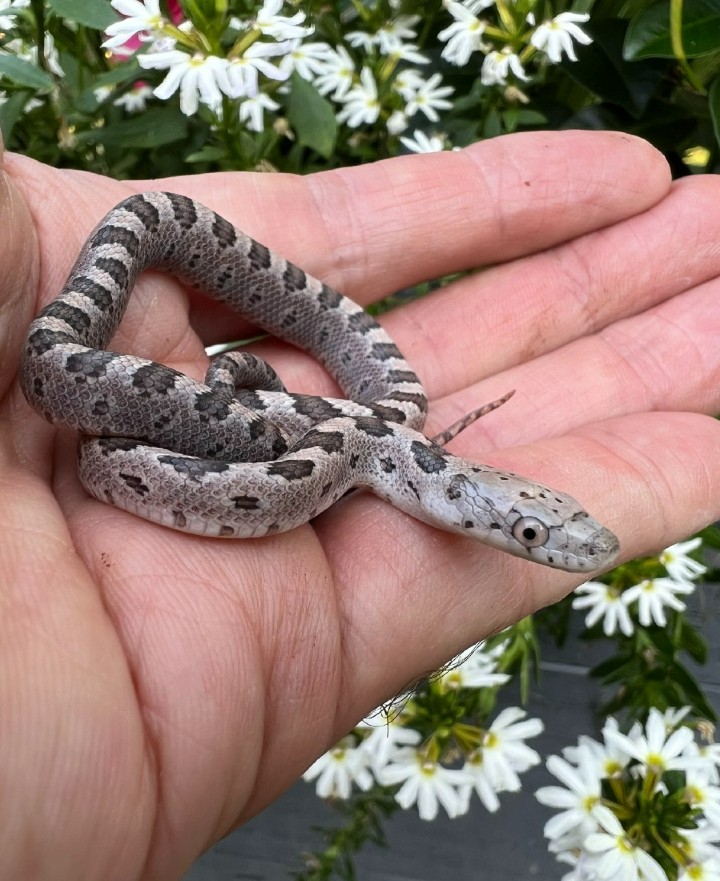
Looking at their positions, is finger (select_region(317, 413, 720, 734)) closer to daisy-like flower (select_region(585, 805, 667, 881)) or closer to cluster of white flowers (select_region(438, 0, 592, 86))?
daisy-like flower (select_region(585, 805, 667, 881))

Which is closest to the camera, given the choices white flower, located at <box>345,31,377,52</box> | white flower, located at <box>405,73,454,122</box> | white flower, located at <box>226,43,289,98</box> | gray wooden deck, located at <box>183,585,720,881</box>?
white flower, located at <box>226,43,289,98</box>

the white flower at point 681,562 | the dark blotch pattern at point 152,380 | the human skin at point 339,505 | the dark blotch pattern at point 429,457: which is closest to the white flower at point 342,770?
the human skin at point 339,505

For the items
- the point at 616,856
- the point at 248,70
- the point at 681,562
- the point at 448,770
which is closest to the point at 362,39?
the point at 248,70

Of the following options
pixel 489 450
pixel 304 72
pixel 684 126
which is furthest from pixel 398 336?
pixel 684 126

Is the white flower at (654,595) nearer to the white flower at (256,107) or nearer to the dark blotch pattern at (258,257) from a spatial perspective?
the dark blotch pattern at (258,257)

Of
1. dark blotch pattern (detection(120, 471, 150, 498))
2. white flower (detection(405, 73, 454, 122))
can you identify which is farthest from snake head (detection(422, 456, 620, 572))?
white flower (detection(405, 73, 454, 122))

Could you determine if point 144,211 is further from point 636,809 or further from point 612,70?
point 636,809
